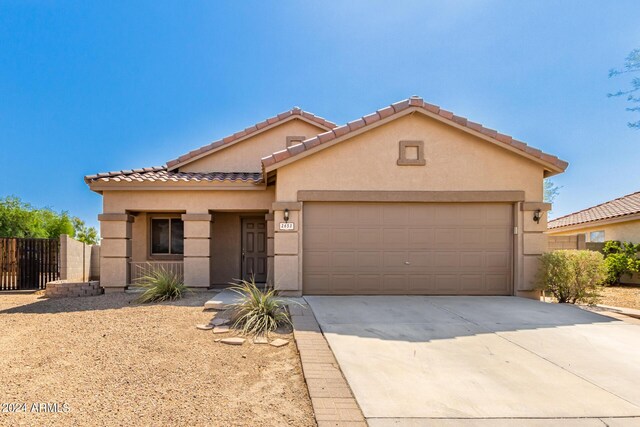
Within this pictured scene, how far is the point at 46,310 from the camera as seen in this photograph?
28.2ft

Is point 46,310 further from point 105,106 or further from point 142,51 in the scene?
point 105,106

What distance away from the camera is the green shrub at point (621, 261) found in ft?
47.9

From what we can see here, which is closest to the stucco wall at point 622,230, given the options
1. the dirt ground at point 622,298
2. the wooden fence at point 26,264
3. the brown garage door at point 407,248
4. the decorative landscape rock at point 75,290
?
the dirt ground at point 622,298

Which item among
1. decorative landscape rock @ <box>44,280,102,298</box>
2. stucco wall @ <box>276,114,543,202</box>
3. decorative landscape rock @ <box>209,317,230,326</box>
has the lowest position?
decorative landscape rock @ <box>44,280,102,298</box>

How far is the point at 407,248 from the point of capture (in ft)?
31.8

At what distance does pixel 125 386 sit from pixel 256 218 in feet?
27.0

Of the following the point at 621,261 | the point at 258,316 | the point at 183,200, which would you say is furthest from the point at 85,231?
the point at 621,261

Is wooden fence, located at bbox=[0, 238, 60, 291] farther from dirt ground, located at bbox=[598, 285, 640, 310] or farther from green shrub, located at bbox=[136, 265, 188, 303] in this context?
dirt ground, located at bbox=[598, 285, 640, 310]

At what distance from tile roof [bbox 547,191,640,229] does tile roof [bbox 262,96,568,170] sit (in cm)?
1028

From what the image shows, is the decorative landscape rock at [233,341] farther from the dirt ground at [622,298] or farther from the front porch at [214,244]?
the dirt ground at [622,298]

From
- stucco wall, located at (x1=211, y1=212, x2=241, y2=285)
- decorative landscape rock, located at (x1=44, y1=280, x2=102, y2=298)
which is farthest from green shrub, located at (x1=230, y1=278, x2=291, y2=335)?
decorative landscape rock, located at (x1=44, y1=280, x2=102, y2=298)

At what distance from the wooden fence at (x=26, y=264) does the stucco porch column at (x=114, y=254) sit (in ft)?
12.2

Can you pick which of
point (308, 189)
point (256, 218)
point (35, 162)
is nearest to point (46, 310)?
point (256, 218)

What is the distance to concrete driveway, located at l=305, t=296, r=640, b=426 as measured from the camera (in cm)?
359
